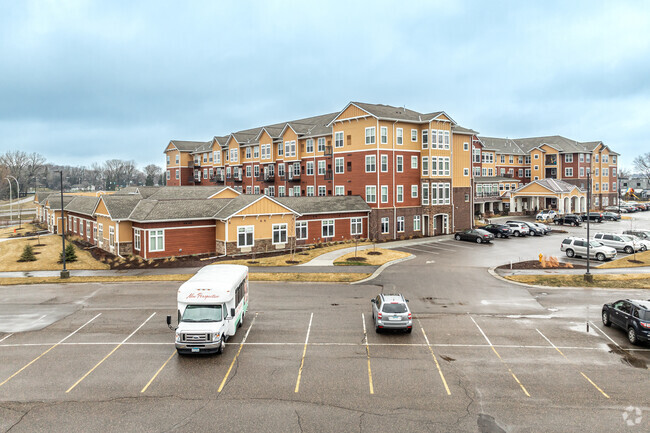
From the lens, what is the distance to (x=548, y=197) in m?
86.4

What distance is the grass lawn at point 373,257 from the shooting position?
39281 mm

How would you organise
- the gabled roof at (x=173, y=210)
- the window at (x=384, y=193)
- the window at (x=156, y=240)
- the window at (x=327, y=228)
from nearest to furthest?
the window at (x=156, y=240) < the gabled roof at (x=173, y=210) < the window at (x=327, y=228) < the window at (x=384, y=193)

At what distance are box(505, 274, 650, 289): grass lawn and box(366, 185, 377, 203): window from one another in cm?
2262

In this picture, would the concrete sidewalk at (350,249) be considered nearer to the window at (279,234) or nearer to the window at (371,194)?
the window at (279,234)

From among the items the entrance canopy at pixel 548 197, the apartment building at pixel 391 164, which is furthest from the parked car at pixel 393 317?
the entrance canopy at pixel 548 197

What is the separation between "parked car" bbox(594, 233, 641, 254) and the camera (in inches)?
1736

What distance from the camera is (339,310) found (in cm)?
2475

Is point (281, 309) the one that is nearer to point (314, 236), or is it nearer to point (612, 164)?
point (314, 236)

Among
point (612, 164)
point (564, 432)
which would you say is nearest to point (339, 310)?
point (564, 432)

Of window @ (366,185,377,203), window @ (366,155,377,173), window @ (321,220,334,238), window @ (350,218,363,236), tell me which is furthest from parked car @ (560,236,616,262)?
window @ (321,220,334,238)

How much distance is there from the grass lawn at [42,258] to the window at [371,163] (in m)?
29.5

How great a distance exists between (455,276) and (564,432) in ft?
73.0

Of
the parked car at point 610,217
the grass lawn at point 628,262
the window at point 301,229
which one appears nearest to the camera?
the grass lawn at point 628,262

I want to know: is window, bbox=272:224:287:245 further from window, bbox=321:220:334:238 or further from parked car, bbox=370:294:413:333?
parked car, bbox=370:294:413:333
